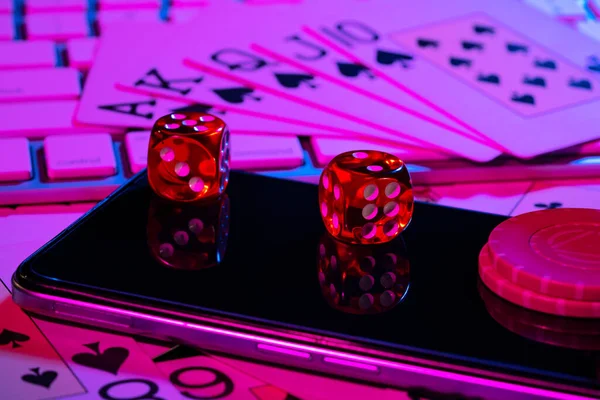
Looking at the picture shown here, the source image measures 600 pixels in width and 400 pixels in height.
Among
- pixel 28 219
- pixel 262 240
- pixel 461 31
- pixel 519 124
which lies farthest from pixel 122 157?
pixel 461 31

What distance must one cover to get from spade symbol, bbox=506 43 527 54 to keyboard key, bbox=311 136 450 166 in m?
0.33

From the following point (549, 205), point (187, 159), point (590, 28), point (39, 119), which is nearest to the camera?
point (187, 159)

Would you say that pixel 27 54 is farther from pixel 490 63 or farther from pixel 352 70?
pixel 490 63

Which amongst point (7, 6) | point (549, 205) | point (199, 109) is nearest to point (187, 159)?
point (199, 109)

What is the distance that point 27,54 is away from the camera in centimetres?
126

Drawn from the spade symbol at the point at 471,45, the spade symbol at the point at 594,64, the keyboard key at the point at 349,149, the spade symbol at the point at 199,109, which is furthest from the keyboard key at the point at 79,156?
the spade symbol at the point at 594,64

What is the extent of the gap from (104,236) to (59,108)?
403 mm

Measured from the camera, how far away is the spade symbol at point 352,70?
1.14 meters

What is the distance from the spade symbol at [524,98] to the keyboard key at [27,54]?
27.2 inches

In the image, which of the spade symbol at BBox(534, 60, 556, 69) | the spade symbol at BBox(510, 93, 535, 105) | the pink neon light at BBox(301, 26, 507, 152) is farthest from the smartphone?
the spade symbol at BBox(534, 60, 556, 69)

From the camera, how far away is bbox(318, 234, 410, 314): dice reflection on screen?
2.09ft

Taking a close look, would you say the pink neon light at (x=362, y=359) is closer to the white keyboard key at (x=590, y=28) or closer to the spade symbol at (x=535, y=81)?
the spade symbol at (x=535, y=81)

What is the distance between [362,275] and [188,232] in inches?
7.0

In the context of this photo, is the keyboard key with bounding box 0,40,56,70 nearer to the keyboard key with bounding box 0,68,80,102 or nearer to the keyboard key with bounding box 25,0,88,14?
the keyboard key with bounding box 0,68,80,102
